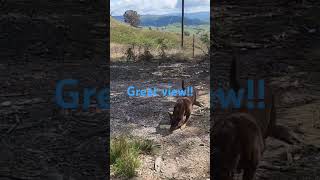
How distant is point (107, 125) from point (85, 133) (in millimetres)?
62

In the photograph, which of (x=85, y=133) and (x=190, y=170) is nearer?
(x=85, y=133)

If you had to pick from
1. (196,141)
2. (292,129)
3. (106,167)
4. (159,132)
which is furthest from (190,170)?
(292,129)

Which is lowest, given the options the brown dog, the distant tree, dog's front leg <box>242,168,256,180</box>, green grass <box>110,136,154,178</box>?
green grass <box>110,136,154,178</box>

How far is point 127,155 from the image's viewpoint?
2.21 meters

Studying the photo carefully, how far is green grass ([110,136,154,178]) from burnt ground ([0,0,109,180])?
1030mm

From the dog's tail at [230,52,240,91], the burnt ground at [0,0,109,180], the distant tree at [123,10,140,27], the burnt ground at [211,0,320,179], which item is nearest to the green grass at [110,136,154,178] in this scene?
the burnt ground at [0,0,109,180]

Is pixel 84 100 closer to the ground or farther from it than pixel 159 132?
farther from it

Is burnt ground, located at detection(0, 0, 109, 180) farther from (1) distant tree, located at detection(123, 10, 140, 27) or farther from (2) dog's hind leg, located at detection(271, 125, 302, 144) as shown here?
(1) distant tree, located at detection(123, 10, 140, 27)

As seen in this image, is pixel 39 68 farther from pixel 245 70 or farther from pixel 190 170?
pixel 190 170

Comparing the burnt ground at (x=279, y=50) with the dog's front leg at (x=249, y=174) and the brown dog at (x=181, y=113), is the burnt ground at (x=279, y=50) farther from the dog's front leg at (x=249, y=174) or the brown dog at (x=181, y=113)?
the brown dog at (x=181, y=113)

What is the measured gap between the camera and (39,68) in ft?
2.96

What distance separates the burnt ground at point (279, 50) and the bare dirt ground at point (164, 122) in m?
1.30

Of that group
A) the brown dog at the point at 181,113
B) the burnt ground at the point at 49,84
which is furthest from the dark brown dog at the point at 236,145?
the brown dog at the point at 181,113

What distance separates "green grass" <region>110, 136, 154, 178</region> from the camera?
209cm
